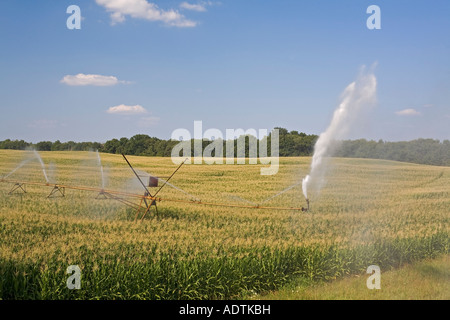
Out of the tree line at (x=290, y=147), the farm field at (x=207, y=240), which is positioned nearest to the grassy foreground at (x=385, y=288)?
the farm field at (x=207, y=240)

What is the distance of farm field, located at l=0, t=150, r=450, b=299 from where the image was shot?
8117mm

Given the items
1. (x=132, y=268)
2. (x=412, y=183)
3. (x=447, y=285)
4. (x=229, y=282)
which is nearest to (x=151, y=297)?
(x=132, y=268)

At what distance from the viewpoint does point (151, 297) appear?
8.15 metres

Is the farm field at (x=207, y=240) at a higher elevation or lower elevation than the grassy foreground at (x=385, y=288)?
higher

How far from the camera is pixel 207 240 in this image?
444 inches

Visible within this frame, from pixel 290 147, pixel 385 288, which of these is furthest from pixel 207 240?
pixel 290 147

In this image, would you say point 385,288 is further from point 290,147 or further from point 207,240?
point 290,147

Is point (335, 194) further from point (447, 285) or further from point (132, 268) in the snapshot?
point (132, 268)

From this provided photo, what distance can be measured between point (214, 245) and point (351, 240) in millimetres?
4454

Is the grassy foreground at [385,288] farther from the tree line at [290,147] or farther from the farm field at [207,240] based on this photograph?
the tree line at [290,147]

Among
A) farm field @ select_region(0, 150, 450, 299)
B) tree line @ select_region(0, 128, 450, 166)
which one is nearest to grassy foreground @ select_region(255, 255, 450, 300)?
farm field @ select_region(0, 150, 450, 299)

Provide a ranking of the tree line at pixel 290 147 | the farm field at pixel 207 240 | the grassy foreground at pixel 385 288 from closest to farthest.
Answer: the farm field at pixel 207 240 → the grassy foreground at pixel 385 288 → the tree line at pixel 290 147

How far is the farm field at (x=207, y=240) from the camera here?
812cm

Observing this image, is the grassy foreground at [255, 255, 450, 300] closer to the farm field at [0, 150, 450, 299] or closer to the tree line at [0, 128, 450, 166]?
the farm field at [0, 150, 450, 299]
